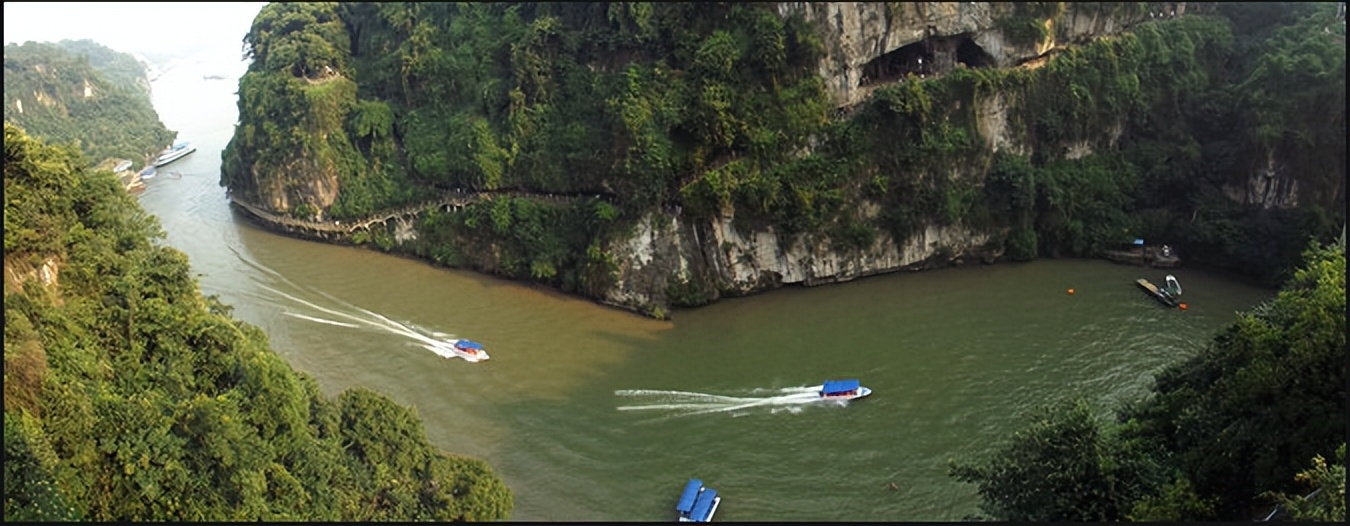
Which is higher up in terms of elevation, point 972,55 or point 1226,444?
point 972,55

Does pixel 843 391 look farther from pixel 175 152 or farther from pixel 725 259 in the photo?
pixel 175 152

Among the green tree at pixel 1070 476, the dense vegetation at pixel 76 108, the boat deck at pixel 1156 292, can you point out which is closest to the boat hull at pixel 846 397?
the green tree at pixel 1070 476

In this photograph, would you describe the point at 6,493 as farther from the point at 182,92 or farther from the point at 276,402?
the point at 182,92

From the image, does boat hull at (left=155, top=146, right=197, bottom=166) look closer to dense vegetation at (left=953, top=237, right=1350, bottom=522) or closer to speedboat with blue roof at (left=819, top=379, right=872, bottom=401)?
speedboat with blue roof at (left=819, top=379, right=872, bottom=401)

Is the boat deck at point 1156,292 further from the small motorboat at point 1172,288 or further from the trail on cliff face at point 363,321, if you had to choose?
the trail on cliff face at point 363,321

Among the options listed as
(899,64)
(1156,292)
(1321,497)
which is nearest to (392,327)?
(899,64)
